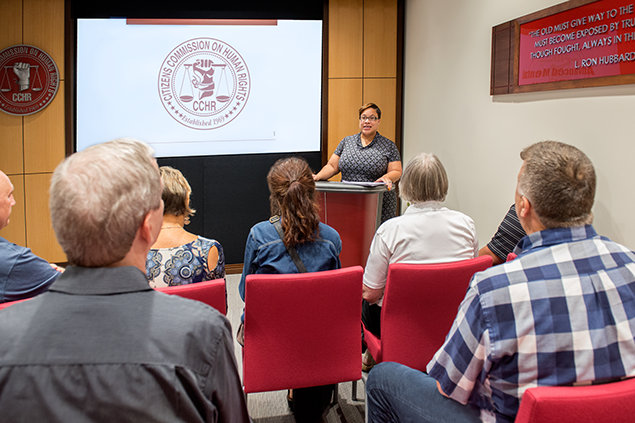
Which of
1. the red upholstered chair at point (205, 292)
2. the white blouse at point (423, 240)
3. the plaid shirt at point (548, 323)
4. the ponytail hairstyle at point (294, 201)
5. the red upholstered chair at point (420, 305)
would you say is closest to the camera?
the plaid shirt at point (548, 323)

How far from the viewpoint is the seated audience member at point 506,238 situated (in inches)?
112

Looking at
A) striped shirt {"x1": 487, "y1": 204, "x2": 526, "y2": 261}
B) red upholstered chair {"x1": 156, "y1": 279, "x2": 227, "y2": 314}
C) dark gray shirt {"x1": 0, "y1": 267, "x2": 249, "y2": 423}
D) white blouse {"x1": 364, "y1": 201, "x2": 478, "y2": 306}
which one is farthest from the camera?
striped shirt {"x1": 487, "y1": 204, "x2": 526, "y2": 261}

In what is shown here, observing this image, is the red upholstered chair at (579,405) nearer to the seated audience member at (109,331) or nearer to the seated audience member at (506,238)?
the seated audience member at (109,331)

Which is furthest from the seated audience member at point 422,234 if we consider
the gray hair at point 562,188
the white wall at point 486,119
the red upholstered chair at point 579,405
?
the red upholstered chair at point 579,405

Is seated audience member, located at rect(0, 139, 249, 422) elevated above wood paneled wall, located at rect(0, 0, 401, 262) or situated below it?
below

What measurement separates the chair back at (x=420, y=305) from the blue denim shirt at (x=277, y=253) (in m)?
0.33

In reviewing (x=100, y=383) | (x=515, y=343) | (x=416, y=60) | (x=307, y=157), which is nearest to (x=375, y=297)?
(x=515, y=343)

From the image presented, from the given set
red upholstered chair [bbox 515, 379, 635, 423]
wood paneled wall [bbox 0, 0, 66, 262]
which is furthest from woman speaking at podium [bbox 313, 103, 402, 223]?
red upholstered chair [bbox 515, 379, 635, 423]

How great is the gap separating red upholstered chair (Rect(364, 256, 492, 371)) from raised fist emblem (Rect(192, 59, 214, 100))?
3.74m

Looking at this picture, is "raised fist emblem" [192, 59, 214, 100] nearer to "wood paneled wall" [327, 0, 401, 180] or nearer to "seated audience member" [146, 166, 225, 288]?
"wood paneled wall" [327, 0, 401, 180]

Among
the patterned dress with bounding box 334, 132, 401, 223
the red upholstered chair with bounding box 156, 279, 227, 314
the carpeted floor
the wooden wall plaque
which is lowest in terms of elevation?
the carpeted floor

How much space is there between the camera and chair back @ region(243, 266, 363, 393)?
2027mm

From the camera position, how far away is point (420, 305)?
7.29 ft

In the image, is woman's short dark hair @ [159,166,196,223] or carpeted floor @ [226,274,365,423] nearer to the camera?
woman's short dark hair @ [159,166,196,223]
